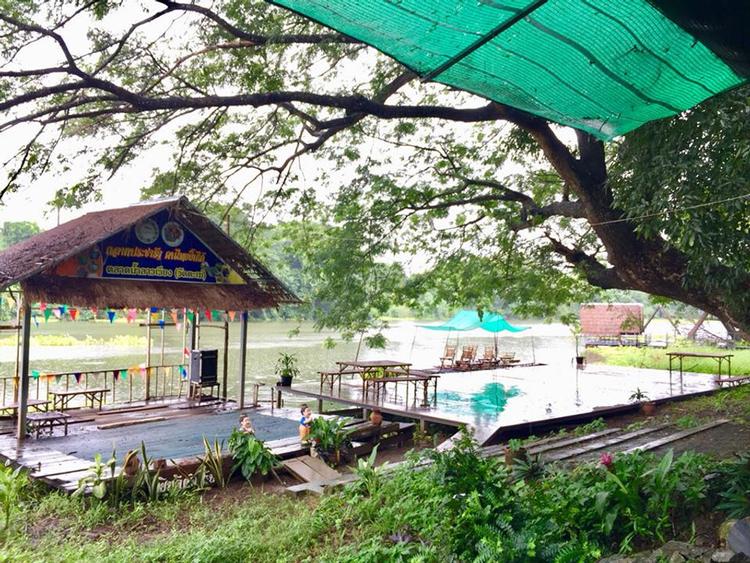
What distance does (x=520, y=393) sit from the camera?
1512 centimetres

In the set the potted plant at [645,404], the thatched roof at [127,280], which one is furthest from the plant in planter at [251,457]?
the potted plant at [645,404]

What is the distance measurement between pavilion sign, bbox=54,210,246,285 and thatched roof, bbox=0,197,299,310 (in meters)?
0.09

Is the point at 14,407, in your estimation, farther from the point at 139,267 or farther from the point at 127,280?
the point at 139,267

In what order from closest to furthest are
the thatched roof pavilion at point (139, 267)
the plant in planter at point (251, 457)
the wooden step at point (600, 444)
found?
1. the wooden step at point (600, 444)
2. the plant in planter at point (251, 457)
3. the thatched roof pavilion at point (139, 267)

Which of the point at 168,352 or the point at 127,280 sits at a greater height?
the point at 127,280

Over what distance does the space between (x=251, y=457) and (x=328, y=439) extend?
1315mm

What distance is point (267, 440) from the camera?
8.77m

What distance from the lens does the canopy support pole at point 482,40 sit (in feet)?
7.55

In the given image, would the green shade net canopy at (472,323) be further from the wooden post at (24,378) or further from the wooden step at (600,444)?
the wooden post at (24,378)

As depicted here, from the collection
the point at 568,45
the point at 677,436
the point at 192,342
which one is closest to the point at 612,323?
the point at 677,436

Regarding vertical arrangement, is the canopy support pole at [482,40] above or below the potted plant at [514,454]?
above

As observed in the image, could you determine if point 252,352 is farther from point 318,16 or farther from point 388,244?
point 318,16

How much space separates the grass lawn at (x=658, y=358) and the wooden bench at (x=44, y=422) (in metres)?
19.1

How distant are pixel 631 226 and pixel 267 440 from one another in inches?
227
